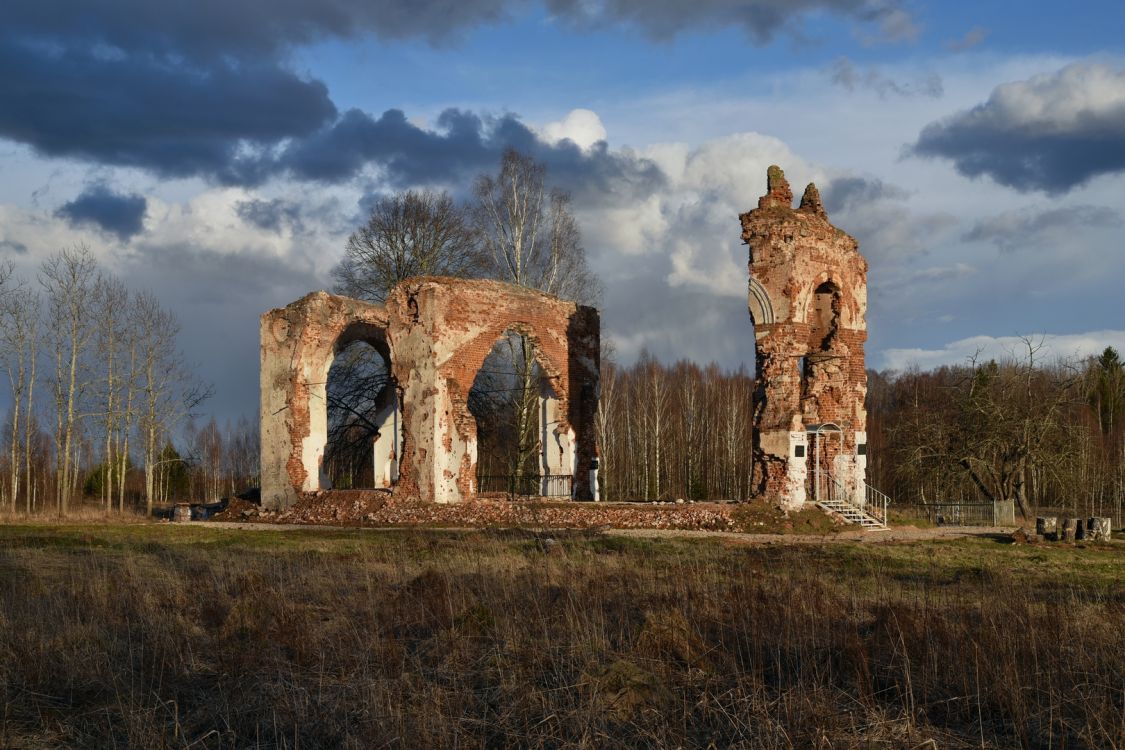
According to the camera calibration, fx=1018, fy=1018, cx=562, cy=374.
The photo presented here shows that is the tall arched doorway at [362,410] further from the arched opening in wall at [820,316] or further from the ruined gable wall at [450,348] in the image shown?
the arched opening in wall at [820,316]

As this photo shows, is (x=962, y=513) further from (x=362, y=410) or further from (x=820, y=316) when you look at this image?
(x=362, y=410)

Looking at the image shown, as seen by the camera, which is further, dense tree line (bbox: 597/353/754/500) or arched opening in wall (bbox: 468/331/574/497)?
dense tree line (bbox: 597/353/754/500)

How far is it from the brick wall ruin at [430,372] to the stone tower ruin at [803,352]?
568cm

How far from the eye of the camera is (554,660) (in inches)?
267

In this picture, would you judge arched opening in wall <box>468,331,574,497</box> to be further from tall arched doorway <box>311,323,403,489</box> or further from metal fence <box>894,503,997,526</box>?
metal fence <box>894,503,997,526</box>

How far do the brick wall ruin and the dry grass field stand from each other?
12457 millimetres

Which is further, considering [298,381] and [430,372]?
[298,381]

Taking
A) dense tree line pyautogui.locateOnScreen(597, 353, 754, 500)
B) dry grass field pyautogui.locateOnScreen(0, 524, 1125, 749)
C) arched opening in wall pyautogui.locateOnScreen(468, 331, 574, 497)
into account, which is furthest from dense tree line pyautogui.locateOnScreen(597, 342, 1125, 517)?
dry grass field pyautogui.locateOnScreen(0, 524, 1125, 749)

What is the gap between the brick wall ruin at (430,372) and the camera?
24.2m

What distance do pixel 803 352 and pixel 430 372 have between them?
8.65 m

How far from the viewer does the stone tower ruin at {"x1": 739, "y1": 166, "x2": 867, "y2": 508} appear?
2219 cm

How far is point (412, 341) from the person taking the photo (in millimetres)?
24609

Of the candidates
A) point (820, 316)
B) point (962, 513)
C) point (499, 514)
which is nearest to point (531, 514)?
point (499, 514)

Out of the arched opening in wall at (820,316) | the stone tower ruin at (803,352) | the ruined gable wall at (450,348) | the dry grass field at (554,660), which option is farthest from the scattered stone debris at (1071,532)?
the ruined gable wall at (450,348)
